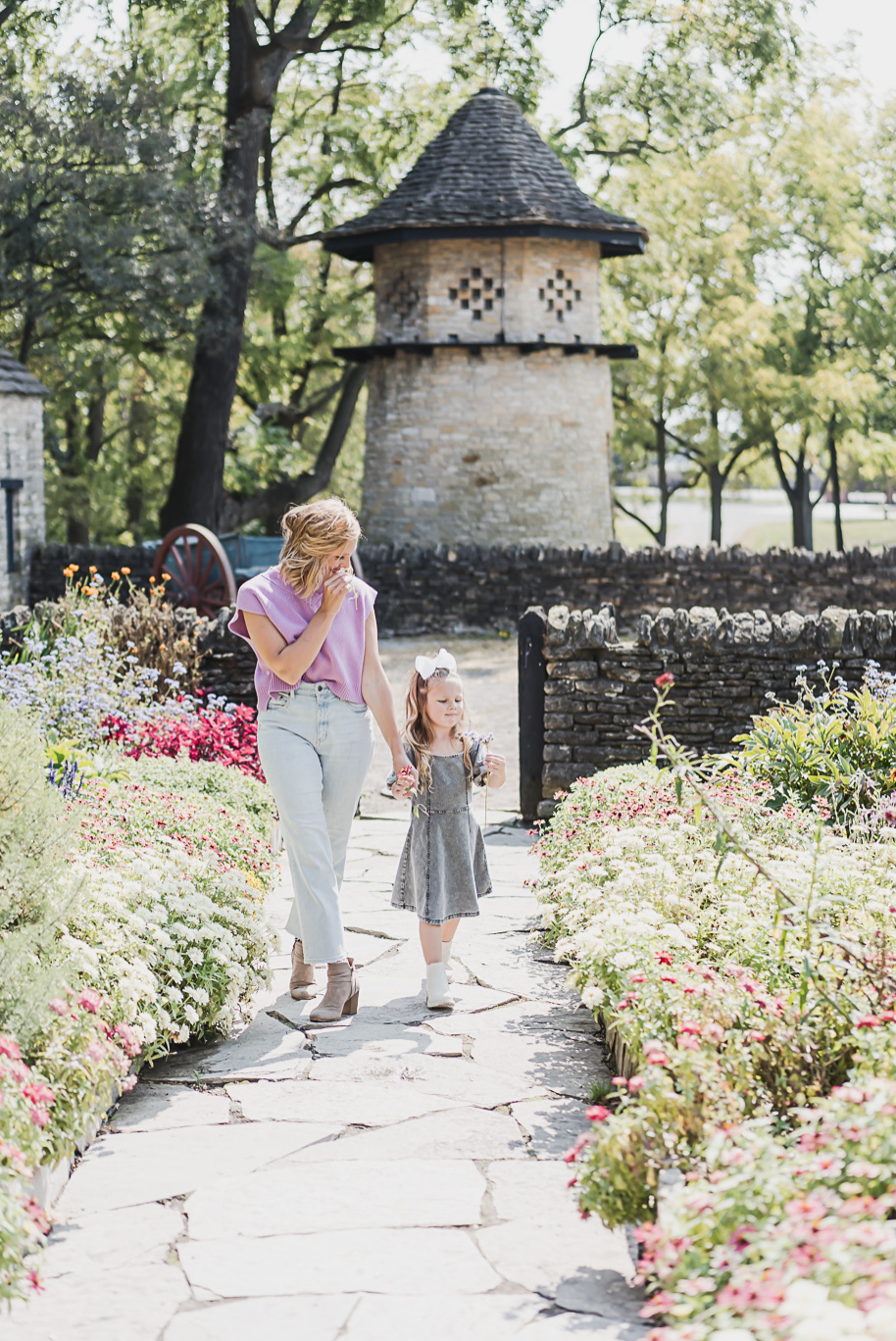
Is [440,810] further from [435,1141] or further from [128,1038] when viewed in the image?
[128,1038]

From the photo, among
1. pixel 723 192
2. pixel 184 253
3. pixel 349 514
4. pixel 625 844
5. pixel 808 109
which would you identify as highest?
pixel 808 109

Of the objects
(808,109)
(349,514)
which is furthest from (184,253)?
(808,109)

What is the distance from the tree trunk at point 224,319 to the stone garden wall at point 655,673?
13304 mm

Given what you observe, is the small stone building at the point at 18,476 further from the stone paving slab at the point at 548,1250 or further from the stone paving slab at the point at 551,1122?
the stone paving slab at the point at 548,1250


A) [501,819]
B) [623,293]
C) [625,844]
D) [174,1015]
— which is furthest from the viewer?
[623,293]

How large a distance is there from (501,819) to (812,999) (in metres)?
5.42

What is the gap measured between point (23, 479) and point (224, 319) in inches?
161

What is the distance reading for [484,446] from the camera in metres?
22.7

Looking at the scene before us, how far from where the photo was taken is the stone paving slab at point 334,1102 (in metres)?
4.03

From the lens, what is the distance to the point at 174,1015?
4500 millimetres

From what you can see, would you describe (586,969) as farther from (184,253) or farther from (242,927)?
(184,253)

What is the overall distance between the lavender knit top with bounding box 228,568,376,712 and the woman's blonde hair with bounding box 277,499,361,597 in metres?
0.06

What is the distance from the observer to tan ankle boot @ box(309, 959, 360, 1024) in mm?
4844

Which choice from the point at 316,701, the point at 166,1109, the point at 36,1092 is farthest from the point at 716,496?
the point at 36,1092
